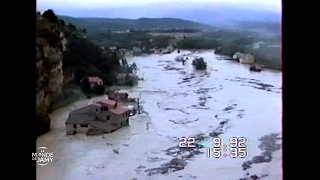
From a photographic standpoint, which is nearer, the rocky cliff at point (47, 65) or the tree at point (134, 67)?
the rocky cliff at point (47, 65)

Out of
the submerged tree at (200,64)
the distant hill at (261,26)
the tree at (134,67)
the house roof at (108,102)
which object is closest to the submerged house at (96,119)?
the house roof at (108,102)

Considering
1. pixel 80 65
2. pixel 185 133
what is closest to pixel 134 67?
pixel 80 65

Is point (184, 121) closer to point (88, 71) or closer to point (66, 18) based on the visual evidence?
point (88, 71)

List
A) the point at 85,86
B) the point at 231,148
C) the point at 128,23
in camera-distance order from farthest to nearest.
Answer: the point at 128,23 < the point at 85,86 < the point at 231,148

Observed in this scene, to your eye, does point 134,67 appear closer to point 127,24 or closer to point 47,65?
point 127,24

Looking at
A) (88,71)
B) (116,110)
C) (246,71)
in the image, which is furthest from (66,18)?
(246,71)

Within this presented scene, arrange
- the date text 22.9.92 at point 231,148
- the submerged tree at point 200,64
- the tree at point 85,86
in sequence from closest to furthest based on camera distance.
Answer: the date text 22.9.92 at point 231,148 < the tree at point 85,86 < the submerged tree at point 200,64

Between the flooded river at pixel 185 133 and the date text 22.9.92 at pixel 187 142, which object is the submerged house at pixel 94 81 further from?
the date text 22.9.92 at pixel 187 142
